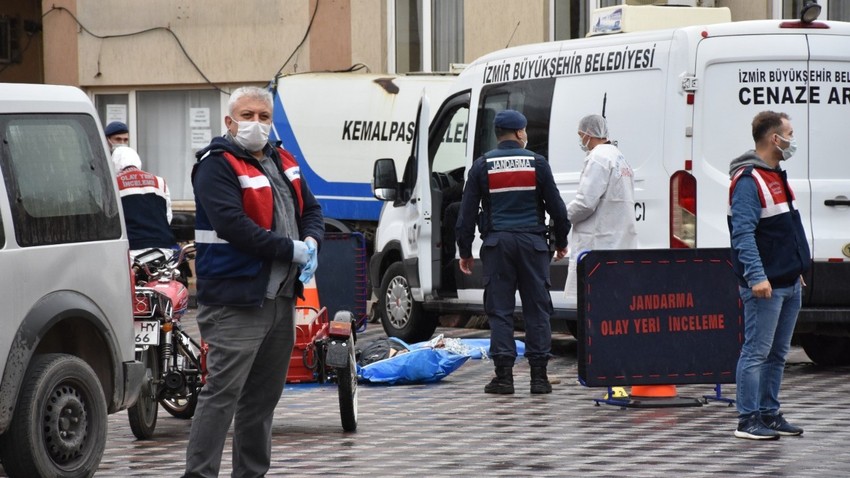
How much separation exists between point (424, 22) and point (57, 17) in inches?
223

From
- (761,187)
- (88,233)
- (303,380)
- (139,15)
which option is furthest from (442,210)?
(139,15)

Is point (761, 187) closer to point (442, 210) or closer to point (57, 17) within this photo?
point (442, 210)

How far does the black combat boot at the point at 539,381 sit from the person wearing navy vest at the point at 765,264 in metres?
2.25

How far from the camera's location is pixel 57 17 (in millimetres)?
24188

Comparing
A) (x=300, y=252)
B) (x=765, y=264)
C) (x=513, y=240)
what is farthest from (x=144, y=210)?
(x=300, y=252)

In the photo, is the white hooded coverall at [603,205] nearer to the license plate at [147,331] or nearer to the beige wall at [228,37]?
the license plate at [147,331]

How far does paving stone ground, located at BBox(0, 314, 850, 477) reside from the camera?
8.20 m

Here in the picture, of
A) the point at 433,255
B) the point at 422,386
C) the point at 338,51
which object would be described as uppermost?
the point at 338,51

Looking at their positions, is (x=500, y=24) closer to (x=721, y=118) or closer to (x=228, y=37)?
(x=228, y=37)

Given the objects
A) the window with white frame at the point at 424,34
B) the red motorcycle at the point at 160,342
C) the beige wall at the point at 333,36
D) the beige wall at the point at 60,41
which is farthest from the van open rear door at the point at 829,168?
the beige wall at the point at 60,41

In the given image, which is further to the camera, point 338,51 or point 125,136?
point 338,51

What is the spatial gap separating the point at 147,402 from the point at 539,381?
3.02 meters

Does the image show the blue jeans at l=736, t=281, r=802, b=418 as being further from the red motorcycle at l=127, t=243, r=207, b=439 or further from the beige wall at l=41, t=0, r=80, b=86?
the beige wall at l=41, t=0, r=80, b=86

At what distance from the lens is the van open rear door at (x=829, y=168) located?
38.5ft
